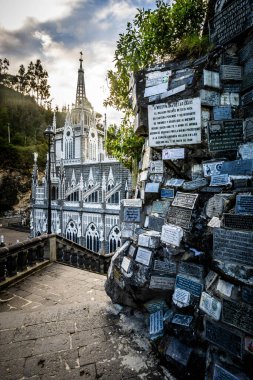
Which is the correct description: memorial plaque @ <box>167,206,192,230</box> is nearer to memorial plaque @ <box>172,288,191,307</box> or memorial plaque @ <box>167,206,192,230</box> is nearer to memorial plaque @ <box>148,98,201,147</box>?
memorial plaque @ <box>172,288,191,307</box>

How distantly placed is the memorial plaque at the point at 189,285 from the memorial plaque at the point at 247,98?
257cm

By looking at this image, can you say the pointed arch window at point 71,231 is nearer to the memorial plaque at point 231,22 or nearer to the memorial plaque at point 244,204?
the memorial plaque at point 231,22

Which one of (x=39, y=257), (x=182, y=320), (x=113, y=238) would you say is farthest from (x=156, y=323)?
(x=113, y=238)

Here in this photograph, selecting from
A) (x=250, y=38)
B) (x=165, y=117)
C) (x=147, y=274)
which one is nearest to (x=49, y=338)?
(x=147, y=274)

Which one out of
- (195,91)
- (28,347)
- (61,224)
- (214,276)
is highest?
(195,91)

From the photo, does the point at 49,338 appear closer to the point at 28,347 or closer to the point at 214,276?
the point at 28,347

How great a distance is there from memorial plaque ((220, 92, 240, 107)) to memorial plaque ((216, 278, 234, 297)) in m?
2.49

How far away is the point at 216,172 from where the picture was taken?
306 centimetres

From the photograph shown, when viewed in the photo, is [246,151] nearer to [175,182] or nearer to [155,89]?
[175,182]

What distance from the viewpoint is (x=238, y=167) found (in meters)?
2.87

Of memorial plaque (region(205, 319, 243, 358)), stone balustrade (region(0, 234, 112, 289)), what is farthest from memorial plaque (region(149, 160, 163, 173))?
stone balustrade (region(0, 234, 112, 289))

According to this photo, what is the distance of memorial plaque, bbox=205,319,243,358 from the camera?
88.3 inches

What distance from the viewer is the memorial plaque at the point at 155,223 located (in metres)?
3.49

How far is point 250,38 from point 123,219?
340cm
